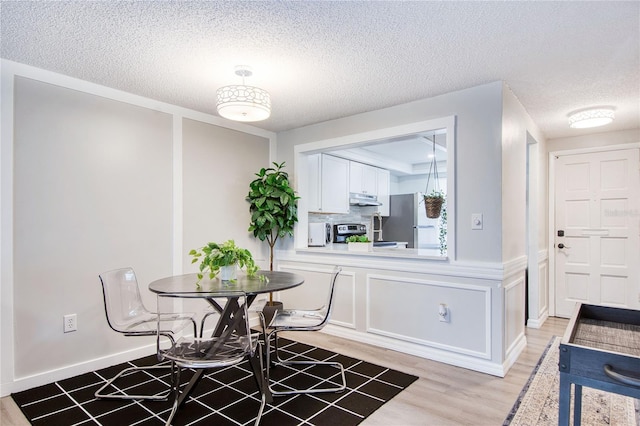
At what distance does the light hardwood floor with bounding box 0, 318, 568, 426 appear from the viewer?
2.17 m

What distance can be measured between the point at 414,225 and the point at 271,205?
338 centimetres

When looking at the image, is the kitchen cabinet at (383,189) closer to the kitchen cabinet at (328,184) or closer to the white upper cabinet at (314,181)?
the kitchen cabinet at (328,184)

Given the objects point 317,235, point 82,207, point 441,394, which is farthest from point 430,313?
point 82,207

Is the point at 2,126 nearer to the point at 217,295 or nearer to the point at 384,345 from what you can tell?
the point at 217,295

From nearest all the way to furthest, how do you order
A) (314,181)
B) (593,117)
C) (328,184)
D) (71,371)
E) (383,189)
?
(71,371), (593,117), (314,181), (328,184), (383,189)

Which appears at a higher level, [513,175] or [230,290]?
[513,175]

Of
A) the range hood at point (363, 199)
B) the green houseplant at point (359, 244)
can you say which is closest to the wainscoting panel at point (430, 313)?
the green houseplant at point (359, 244)

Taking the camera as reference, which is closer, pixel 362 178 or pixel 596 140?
pixel 596 140

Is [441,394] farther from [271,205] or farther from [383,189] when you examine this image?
[383,189]

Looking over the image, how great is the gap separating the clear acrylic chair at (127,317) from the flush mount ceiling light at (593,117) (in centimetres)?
399

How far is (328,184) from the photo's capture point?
16.0 ft

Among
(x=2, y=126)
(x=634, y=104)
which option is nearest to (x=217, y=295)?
(x=2, y=126)

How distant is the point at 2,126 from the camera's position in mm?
2473

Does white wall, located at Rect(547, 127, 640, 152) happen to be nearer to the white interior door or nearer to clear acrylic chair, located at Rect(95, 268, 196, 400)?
the white interior door
